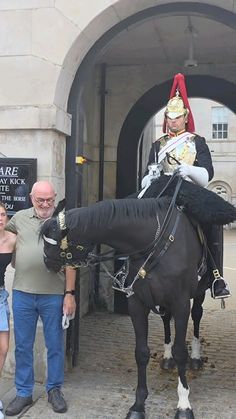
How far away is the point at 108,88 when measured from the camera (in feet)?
25.2

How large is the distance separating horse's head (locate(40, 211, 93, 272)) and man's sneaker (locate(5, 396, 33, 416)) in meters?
1.30

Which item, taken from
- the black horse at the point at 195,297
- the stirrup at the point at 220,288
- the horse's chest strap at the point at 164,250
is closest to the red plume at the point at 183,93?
the black horse at the point at 195,297

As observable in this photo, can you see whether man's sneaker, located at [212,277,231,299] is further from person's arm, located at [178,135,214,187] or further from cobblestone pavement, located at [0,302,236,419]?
cobblestone pavement, located at [0,302,236,419]

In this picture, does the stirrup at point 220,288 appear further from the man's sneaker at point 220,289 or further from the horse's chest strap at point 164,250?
the horse's chest strap at point 164,250

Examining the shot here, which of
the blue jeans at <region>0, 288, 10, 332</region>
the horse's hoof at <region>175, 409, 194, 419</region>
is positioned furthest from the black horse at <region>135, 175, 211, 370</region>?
the blue jeans at <region>0, 288, 10, 332</region>

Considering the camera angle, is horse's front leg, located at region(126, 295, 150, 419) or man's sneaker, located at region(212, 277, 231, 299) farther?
man's sneaker, located at region(212, 277, 231, 299)

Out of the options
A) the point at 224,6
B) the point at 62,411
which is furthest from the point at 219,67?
the point at 62,411

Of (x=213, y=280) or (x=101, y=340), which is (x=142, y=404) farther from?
(x=101, y=340)

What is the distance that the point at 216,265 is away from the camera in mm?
4273

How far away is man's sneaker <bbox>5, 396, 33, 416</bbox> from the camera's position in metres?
3.89

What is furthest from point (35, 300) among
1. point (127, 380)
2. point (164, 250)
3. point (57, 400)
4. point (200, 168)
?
point (200, 168)

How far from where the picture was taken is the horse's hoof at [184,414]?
3777 mm

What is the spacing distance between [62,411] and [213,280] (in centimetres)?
158

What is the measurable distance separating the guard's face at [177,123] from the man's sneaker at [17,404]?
2456mm
